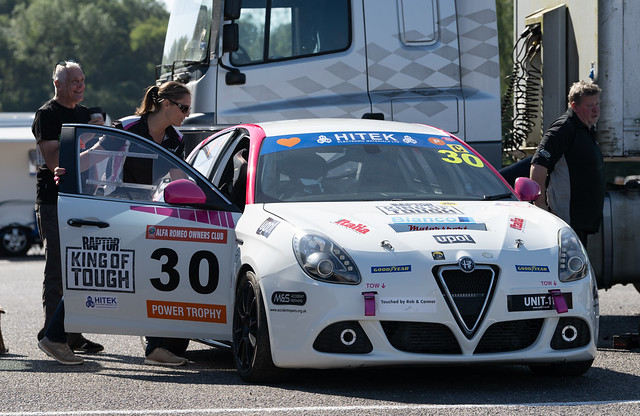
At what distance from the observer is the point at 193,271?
6.54 m

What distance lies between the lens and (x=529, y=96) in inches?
420

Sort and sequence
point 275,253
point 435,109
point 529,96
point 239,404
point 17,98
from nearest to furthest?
point 239,404 < point 275,253 < point 435,109 < point 529,96 < point 17,98

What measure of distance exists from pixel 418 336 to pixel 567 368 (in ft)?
3.18

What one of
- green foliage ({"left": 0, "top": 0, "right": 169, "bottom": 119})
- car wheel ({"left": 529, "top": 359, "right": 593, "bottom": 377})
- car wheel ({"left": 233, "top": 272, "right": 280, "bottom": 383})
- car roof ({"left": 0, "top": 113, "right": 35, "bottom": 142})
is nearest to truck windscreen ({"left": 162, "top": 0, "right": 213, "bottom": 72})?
car wheel ({"left": 233, "top": 272, "right": 280, "bottom": 383})

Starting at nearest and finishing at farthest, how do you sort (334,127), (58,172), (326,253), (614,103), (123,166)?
(326,253), (58,172), (123,166), (334,127), (614,103)

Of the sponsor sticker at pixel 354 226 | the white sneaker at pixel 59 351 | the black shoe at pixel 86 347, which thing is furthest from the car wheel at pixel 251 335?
the black shoe at pixel 86 347

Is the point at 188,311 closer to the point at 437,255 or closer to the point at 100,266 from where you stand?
the point at 100,266

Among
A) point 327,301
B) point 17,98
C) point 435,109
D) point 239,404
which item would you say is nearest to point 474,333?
point 327,301

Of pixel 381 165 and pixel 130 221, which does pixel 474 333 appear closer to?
pixel 381 165

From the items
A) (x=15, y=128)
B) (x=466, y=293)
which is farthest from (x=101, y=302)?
(x=15, y=128)

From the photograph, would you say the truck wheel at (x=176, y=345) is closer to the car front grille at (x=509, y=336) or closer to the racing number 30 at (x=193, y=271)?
the racing number 30 at (x=193, y=271)

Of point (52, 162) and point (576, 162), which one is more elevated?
Result: point (52, 162)

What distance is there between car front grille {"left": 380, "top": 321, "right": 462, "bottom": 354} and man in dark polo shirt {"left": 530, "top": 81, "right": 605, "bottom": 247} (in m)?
2.53

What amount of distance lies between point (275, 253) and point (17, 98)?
81.4m
